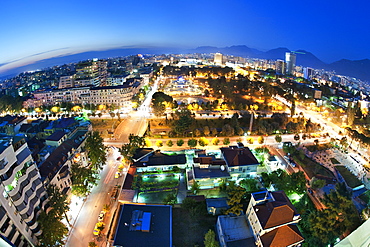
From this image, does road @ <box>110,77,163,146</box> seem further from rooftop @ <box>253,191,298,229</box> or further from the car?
rooftop @ <box>253,191,298,229</box>

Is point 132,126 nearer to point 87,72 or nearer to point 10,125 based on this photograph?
point 10,125

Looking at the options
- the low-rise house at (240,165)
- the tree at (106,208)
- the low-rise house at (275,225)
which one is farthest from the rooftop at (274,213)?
the tree at (106,208)

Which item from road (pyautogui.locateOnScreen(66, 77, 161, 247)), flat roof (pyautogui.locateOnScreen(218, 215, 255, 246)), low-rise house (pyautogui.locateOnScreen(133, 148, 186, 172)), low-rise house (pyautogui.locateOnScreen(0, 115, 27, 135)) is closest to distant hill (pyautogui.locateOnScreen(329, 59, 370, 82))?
A: low-rise house (pyautogui.locateOnScreen(133, 148, 186, 172))

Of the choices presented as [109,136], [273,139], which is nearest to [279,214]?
[273,139]

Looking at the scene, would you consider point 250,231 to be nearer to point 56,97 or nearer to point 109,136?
point 109,136

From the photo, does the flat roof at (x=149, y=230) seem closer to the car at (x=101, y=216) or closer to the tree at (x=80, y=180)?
the car at (x=101, y=216)

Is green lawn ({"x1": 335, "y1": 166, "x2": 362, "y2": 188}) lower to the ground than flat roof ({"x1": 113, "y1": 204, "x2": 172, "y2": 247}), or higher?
lower

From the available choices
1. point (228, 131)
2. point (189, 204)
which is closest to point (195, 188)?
point (189, 204)

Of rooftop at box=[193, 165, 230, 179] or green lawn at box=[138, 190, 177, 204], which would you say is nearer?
green lawn at box=[138, 190, 177, 204]
